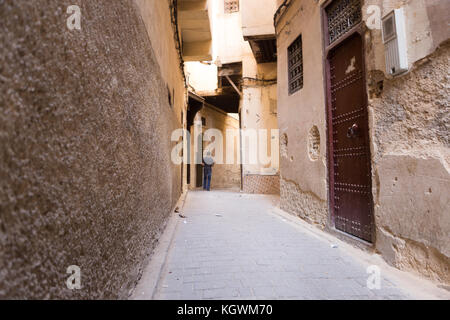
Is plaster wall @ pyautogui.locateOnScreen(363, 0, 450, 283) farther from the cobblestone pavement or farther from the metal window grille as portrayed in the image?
the metal window grille

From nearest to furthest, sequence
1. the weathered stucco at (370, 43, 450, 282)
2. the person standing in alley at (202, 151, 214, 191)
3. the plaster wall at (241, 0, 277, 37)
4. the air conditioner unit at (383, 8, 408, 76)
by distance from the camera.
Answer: the weathered stucco at (370, 43, 450, 282) < the air conditioner unit at (383, 8, 408, 76) < the plaster wall at (241, 0, 277, 37) < the person standing in alley at (202, 151, 214, 191)

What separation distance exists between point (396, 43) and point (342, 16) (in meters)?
1.48

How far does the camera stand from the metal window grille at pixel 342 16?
3332mm


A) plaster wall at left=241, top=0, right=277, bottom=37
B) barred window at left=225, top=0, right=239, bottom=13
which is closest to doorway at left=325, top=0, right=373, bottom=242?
plaster wall at left=241, top=0, right=277, bottom=37

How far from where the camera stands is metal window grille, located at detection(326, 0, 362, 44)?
3332 millimetres

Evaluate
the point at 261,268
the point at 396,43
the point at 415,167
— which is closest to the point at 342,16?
the point at 396,43

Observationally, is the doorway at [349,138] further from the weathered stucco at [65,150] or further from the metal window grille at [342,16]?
the weathered stucco at [65,150]

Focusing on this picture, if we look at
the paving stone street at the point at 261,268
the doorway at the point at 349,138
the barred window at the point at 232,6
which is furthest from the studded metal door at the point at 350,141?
the barred window at the point at 232,6

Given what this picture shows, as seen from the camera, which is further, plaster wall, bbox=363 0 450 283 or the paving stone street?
plaster wall, bbox=363 0 450 283

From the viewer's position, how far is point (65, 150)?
0.99 meters

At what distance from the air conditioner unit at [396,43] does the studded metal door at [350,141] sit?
0.51 meters

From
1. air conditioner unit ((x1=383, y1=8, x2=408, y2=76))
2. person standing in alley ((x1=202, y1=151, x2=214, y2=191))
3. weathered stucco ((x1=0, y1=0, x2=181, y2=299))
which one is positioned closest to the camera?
weathered stucco ((x1=0, y1=0, x2=181, y2=299))

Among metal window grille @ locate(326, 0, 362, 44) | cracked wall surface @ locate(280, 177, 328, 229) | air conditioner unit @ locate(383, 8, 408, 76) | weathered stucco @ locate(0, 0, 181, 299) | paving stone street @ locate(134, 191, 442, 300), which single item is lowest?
paving stone street @ locate(134, 191, 442, 300)

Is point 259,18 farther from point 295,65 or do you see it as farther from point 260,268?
point 260,268
